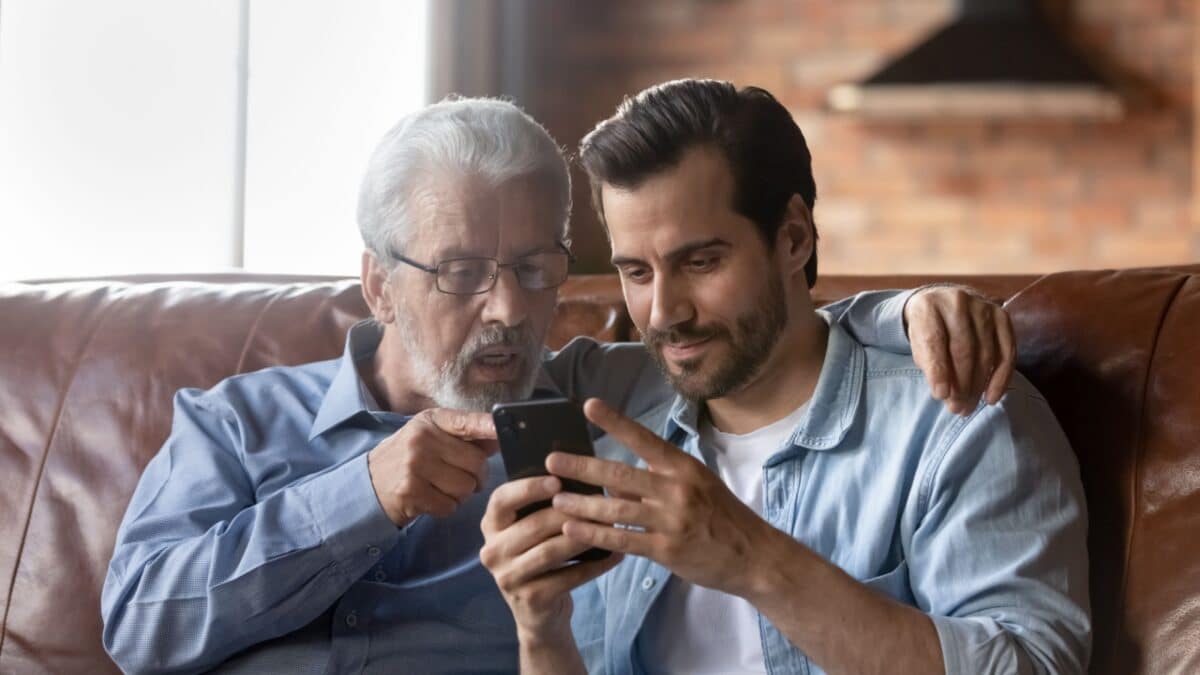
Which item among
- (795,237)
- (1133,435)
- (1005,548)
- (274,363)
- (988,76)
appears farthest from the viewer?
(988,76)

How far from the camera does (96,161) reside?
318 cm

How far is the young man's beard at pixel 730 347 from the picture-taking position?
1572 millimetres

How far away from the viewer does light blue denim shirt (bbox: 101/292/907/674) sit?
5.30 feet

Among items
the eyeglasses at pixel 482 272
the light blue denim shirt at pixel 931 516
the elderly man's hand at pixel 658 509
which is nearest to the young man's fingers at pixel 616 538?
the elderly man's hand at pixel 658 509

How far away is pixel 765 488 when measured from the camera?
1567 mm

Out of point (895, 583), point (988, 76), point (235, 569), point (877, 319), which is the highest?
point (988, 76)

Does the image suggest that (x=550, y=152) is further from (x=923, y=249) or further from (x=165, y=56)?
(x=923, y=249)

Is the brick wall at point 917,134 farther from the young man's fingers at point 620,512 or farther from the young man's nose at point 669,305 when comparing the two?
the young man's fingers at point 620,512

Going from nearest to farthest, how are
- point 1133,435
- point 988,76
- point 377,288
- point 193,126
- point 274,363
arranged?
point 1133,435 < point 377,288 < point 274,363 < point 193,126 < point 988,76

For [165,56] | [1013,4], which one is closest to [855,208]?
[1013,4]

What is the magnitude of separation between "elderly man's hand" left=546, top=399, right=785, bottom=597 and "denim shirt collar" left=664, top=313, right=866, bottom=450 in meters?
0.27

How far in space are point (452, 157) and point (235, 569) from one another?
57cm

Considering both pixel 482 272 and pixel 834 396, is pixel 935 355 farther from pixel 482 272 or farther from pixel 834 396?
pixel 482 272

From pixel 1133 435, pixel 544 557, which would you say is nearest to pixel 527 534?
pixel 544 557
